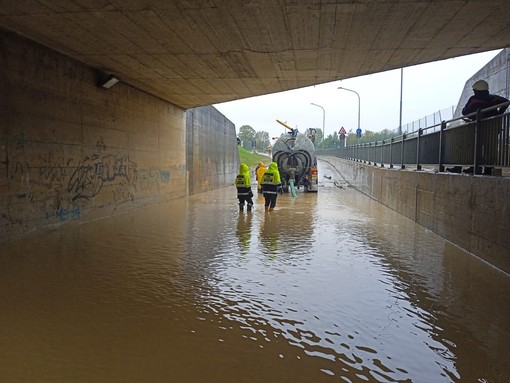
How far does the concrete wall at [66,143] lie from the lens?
8.95m

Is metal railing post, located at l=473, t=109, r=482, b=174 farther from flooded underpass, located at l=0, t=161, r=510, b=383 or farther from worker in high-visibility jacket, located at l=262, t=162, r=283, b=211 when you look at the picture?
worker in high-visibility jacket, located at l=262, t=162, r=283, b=211

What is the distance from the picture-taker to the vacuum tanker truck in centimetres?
2366

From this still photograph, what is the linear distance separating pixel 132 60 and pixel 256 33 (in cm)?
370

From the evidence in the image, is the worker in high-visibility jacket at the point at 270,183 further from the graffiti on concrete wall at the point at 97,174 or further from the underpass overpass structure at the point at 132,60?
→ the graffiti on concrete wall at the point at 97,174

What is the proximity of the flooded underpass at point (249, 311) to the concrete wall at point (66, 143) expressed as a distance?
3.90 feet

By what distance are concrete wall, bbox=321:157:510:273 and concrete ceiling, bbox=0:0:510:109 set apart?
2996mm

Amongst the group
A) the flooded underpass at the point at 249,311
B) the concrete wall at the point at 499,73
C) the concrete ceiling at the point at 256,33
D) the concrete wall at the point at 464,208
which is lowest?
the flooded underpass at the point at 249,311

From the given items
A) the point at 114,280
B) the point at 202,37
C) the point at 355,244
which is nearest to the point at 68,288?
the point at 114,280

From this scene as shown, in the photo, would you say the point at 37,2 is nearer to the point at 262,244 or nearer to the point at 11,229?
the point at 11,229

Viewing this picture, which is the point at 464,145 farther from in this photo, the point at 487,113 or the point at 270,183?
the point at 270,183

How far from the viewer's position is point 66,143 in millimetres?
10914

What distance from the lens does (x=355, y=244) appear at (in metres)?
9.13

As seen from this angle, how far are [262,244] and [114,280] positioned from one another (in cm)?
349

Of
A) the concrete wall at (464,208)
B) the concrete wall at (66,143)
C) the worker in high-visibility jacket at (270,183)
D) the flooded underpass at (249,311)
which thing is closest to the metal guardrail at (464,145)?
the concrete wall at (464,208)
